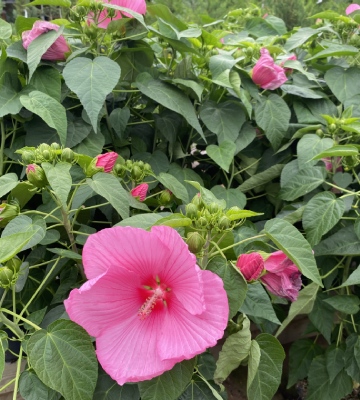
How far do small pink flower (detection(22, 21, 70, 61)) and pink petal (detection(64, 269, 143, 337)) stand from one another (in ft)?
2.12

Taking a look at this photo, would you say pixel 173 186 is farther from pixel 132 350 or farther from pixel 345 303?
pixel 345 303

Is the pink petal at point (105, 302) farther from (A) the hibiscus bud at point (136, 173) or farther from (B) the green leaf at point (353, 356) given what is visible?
(B) the green leaf at point (353, 356)

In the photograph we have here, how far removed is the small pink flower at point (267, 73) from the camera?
1.12 meters

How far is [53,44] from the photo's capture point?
40.4 inches

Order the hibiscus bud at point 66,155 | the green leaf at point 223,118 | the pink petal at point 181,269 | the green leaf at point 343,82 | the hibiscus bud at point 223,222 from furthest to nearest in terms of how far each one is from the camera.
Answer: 1. the green leaf at point 343,82
2. the green leaf at point 223,118
3. the hibiscus bud at point 66,155
4. the hibiscus bud at point 223,222
5. the pink petal at point 181,269

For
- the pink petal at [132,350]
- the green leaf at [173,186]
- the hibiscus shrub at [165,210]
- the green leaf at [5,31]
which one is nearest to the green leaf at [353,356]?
the hibiscus shrub at [165,210]

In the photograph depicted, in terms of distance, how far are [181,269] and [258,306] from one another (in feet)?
0.88

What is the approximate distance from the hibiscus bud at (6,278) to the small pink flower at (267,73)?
0.78m

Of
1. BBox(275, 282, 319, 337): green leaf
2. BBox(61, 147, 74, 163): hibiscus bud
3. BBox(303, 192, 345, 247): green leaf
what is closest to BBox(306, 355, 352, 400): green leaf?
BBox(275, 282, 319, 337): green leaf

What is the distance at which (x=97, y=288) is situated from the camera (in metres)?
0.62

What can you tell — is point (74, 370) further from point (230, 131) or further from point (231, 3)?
point (231, 3)

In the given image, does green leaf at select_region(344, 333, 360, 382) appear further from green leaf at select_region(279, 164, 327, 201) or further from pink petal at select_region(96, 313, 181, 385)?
pink petal at select_region(96, 313, 181, 385)

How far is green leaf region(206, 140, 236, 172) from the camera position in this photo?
1012 mm

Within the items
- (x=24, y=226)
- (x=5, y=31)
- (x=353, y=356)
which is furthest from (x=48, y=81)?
(x=353, y=356)
